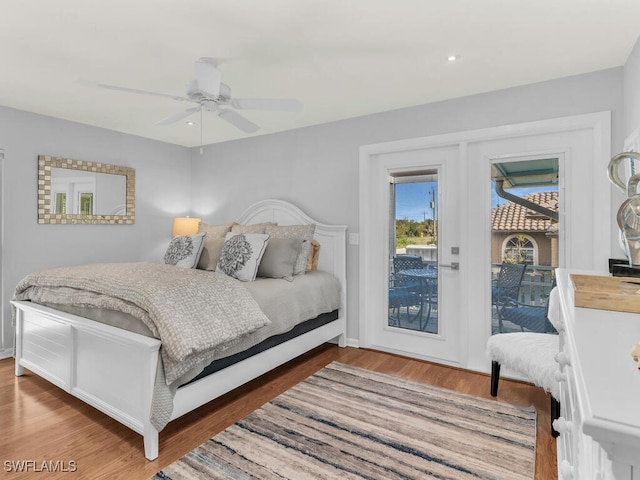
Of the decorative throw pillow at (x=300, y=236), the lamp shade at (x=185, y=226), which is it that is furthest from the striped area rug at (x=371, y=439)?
the lamp shade at (x=185, y=226)

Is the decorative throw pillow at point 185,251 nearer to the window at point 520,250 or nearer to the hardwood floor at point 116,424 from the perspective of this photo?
the hardwood floor at point 116,424

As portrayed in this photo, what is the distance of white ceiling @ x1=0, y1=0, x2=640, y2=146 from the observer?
6.01ft

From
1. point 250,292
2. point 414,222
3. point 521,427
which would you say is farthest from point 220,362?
point 414,222

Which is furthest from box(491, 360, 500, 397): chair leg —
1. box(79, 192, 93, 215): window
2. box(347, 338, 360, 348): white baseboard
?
box(79, 192, 93, 215): window

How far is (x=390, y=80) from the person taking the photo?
272 centimetres

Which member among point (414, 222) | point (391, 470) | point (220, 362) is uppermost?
point (414, 222)

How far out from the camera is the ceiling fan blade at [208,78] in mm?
2082

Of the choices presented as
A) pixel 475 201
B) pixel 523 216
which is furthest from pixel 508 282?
pixel 475 201

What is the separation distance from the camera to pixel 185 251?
3377 mm

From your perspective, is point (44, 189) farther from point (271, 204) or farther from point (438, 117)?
point (438, 117)

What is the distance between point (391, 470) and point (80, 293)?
7.10ft

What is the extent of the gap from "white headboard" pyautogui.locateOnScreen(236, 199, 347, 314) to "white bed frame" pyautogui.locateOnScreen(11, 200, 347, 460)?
658 mm

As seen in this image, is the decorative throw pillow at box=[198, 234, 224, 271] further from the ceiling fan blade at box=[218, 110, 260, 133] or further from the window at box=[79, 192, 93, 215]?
the window at box=[79, 192, 93, 215]

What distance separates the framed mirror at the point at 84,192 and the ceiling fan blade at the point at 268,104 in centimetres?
239
